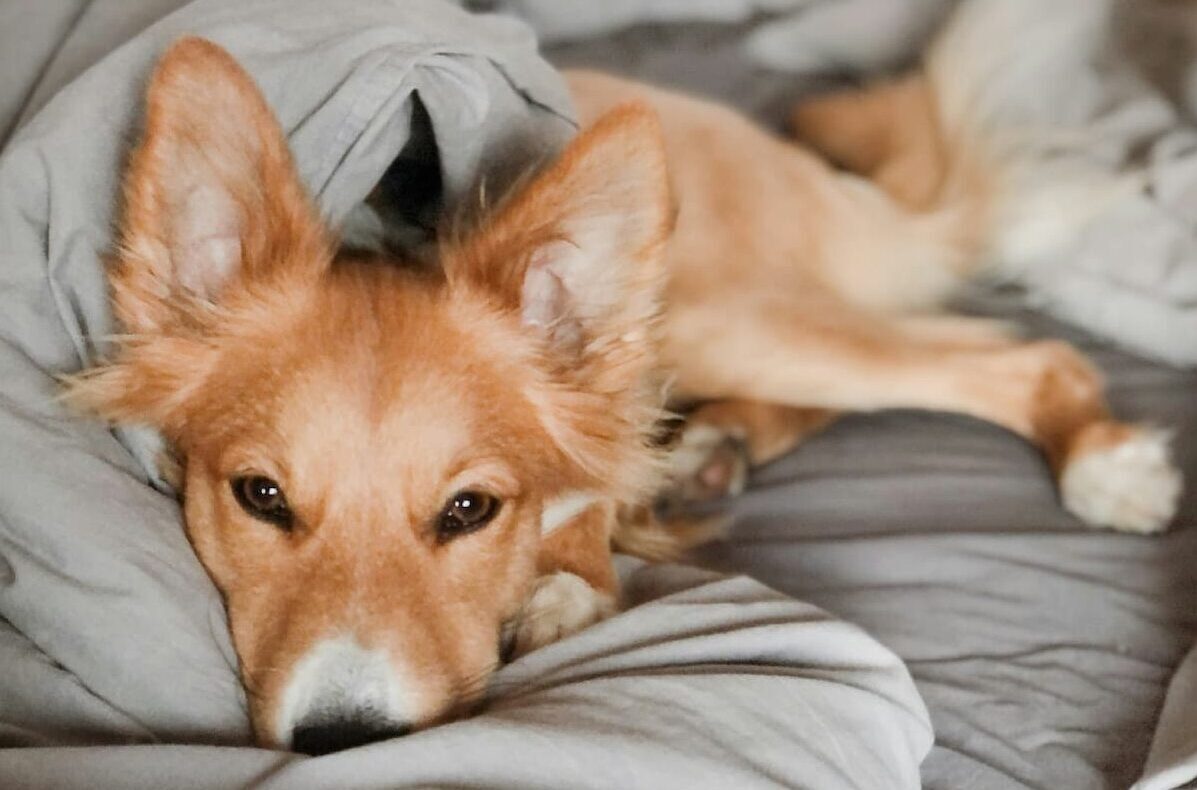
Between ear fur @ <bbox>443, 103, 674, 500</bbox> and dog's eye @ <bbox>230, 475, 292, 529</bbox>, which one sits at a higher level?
ear fur @ <bbox>443, 103, 674, 500</bbox>

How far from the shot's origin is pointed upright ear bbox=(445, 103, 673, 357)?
4.58 feet

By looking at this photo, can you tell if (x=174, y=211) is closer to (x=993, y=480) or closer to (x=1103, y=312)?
(x=993, y=480)

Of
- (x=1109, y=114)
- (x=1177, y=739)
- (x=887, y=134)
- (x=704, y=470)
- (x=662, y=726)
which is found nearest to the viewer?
(x=662, y=726)

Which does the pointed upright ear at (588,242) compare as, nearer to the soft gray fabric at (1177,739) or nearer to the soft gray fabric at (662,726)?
the soft gray fabric at (662,726)

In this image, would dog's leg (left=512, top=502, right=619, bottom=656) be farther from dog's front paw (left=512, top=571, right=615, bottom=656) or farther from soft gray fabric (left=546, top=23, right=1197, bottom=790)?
soft gray fabric (left=546, top=23, right=1197, bottom=790)

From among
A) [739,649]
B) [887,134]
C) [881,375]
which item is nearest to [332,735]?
[739,649]

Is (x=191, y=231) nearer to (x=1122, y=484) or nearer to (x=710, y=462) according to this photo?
(x=710, y=462)

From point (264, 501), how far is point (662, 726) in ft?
1.82

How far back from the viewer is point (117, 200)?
1.48 metres

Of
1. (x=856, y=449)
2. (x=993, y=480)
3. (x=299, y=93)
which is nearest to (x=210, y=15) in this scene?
(x=299, y=93)

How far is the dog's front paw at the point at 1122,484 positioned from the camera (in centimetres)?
191

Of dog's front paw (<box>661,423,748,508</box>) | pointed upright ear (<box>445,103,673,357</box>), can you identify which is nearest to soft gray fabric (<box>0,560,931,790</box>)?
pointed upright ear (<box>445,103,673,357</box>)

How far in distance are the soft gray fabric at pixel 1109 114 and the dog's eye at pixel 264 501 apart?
63.8 inches

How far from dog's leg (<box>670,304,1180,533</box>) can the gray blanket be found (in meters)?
0.54
